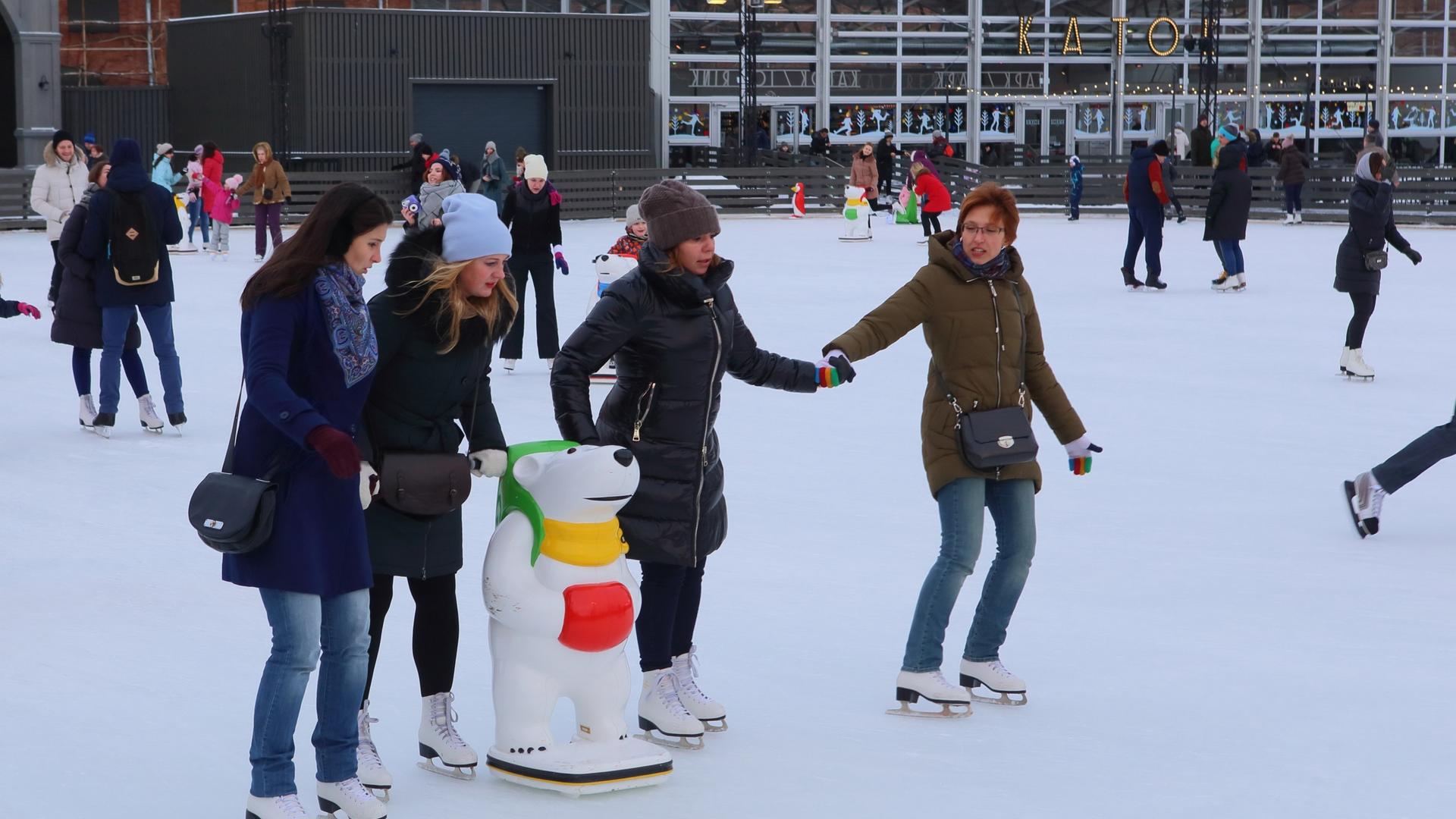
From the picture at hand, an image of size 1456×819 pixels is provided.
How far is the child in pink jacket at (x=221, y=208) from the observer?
60.4 feet

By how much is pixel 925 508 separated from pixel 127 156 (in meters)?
4.08

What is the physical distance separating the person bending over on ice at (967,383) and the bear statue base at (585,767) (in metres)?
0.85

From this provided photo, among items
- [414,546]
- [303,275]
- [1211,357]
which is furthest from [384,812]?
[1211,357]

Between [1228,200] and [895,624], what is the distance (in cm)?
1105

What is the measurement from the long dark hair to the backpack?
4884mm

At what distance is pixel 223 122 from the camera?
3062 centimetres

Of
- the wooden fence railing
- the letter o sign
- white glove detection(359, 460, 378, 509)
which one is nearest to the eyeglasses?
white glove detection(359, 460, 378, 509)

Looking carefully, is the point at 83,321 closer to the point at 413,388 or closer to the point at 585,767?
the point at 413,388

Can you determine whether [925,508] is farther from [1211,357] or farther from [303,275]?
[1211,357]

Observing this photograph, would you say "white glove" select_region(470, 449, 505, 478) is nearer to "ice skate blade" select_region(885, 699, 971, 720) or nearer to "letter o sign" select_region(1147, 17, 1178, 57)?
"ice skate blade" select_region(885, 699, 971, 720)

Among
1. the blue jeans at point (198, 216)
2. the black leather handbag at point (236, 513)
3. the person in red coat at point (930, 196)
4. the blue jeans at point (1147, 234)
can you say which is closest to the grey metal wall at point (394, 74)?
the blue jeans at point (198, 216)

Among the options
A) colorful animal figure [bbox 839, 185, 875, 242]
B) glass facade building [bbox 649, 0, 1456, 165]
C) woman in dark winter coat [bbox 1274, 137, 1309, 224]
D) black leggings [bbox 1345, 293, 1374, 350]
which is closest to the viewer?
black leggings [bbox 1345, 293, 1374, 350]

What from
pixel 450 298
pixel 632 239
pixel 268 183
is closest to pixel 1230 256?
pixel 632 239

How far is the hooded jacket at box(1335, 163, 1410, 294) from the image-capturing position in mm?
9156
